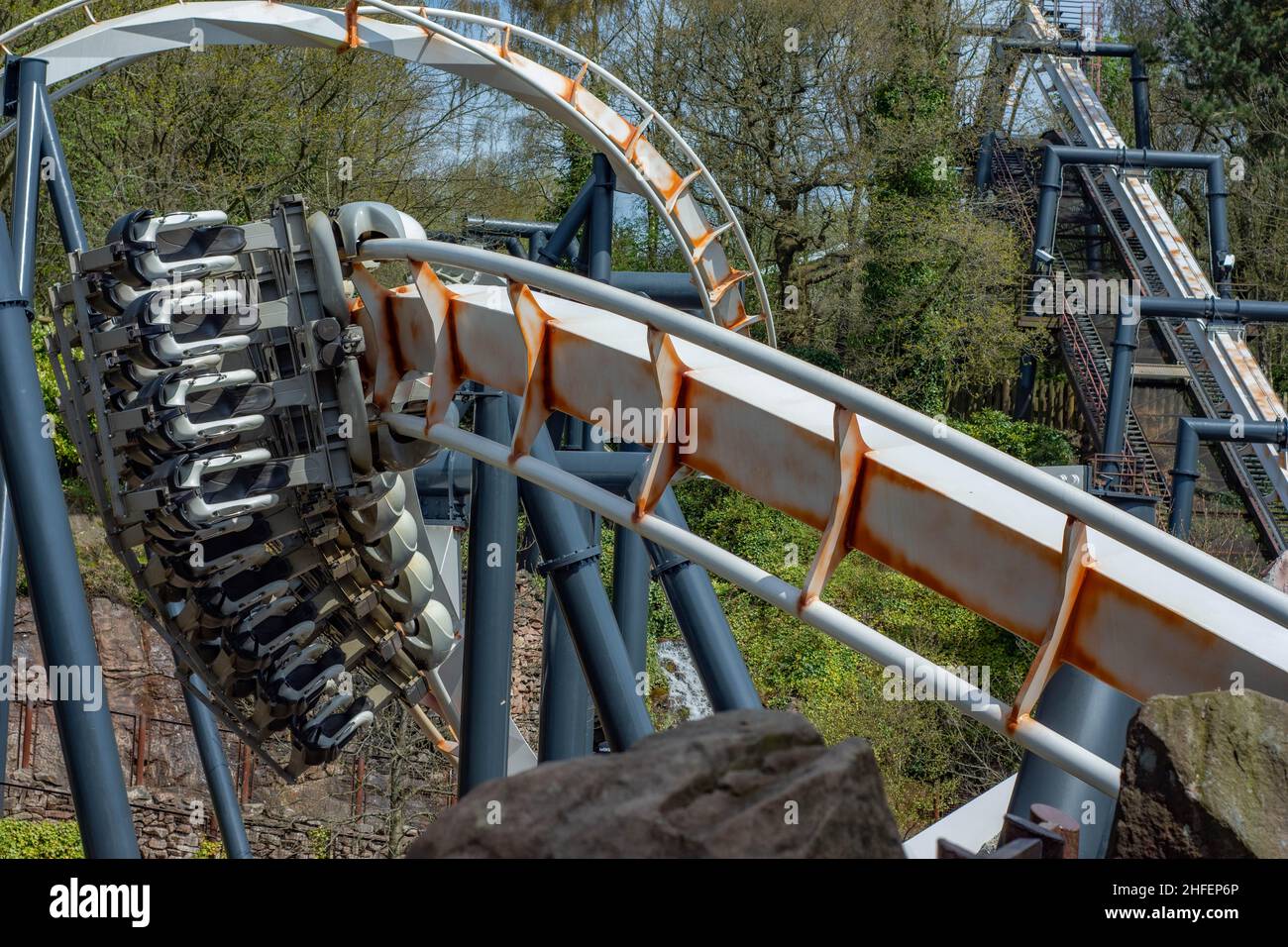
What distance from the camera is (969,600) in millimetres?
3840

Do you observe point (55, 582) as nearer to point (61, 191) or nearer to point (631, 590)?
point (61, 191)

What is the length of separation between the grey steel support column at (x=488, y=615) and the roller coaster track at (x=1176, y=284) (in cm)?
1170

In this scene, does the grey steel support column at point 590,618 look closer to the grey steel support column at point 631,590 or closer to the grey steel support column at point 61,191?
the grey steel support column at point 631,590

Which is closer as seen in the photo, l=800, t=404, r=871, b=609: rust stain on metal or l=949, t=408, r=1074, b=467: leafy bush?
l=800, t=404, r=871, b=609: rust stain on metal

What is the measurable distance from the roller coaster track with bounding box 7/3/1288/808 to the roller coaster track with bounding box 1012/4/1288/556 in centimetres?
1100

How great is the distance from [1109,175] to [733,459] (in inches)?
708

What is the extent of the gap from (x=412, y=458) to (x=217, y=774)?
12.1 feet

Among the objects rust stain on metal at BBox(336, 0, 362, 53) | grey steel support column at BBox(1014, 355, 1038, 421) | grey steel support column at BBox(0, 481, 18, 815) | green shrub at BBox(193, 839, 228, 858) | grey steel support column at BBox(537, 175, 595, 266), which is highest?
rust stain on metal at BBox(336, 0, 362, 53)

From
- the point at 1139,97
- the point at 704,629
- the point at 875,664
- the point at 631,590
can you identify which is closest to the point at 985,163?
the point at 1139,97

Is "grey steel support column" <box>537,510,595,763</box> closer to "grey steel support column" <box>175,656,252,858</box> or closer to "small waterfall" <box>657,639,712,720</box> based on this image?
"grey steel support column" <box>175,656,252,858</box>

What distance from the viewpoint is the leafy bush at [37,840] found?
13141 mm

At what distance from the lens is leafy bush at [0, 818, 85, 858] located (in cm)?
1314

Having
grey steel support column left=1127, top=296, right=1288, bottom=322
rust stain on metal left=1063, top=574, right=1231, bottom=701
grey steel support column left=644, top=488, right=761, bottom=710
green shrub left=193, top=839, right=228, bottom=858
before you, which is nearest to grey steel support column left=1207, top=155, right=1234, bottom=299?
grey steel support column left=1127, top=296, right=1288, bottom=322
